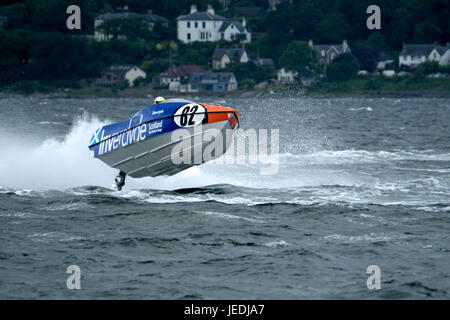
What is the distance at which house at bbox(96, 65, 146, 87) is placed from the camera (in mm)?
177500

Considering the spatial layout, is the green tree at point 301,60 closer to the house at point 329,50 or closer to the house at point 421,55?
the house at point 329,50

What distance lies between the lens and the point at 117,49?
194 metres

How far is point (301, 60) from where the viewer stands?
174375mm

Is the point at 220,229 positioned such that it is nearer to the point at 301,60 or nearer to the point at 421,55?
the point at 301,60

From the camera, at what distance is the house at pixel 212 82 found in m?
172

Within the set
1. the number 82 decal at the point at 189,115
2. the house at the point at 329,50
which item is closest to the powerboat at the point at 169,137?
the number 82 decal at the point at 189,115

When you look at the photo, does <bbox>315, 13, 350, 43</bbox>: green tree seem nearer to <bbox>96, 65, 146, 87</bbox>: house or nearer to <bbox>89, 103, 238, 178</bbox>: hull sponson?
<bbox>96, 65, 146, 87</bbox>: house

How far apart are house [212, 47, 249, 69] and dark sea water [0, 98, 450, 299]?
15037cm

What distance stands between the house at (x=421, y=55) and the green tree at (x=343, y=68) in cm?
1402

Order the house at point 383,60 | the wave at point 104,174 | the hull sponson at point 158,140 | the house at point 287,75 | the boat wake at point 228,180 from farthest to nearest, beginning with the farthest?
1. the house at point 383,60
2. the house at point 287,75
3. the wave at point 104,174
4. the boat wake at point 228,180
5. the hull sponson at point 158,140

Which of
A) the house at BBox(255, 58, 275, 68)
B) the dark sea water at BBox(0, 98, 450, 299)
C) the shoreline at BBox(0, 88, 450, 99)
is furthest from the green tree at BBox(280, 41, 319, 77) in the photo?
the dark sea water at BBox(0, 98, 450, 299)
